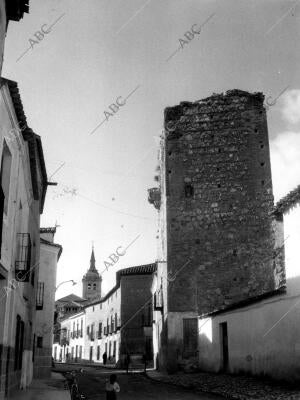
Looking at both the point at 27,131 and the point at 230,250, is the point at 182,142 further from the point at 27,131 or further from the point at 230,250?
the point at 27,131

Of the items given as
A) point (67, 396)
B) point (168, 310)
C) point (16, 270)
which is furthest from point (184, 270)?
point (16, 270)

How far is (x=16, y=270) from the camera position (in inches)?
427

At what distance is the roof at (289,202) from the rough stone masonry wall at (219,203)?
7135 mm

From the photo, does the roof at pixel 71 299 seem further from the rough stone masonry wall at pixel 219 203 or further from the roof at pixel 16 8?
the roof at pixel 16 8

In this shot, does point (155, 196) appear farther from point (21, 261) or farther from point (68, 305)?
point (68, 305)

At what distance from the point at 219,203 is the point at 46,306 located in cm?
892

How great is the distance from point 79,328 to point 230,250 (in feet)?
132

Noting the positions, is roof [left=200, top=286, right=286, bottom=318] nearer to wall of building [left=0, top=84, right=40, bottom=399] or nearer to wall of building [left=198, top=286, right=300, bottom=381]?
wall of building [left=198, top=286, right=300, bottom=381]

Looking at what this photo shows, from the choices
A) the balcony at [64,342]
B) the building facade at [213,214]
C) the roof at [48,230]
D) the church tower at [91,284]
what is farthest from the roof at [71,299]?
the building facade at [213,214]

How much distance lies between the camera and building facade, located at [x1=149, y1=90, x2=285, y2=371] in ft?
70.7

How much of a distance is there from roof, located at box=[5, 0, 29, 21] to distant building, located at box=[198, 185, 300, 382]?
27.2 ft

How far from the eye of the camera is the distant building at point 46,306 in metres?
20.5

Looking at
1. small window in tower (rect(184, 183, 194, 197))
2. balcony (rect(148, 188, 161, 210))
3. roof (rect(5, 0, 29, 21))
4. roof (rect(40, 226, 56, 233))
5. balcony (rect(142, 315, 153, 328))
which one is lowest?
balcony (rect(142, 315, 153, 328))

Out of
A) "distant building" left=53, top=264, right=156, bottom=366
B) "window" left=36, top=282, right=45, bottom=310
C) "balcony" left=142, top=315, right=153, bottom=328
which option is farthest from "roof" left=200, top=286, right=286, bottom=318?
"balcony" left=142, top=315, right=153, bottom=328
